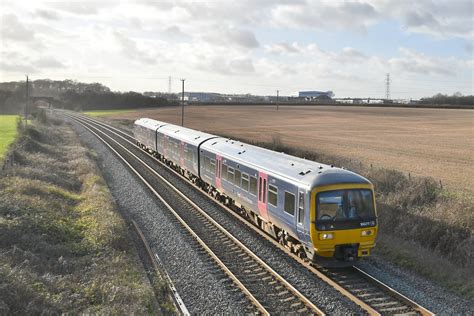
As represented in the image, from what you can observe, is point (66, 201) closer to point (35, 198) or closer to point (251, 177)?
point (35, 198)

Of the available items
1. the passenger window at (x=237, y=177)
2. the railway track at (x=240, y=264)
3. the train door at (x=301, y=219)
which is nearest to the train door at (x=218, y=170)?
the railway track at (x=240, y=264)

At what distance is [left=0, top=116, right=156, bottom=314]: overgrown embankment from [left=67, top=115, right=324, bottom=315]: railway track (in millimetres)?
2358

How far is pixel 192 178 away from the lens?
89.3ft

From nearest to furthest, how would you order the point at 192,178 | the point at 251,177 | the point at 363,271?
the point at 363,271 < the point at 251,177 < the point at 192,178

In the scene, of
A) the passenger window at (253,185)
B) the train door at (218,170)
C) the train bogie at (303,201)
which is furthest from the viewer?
the train door at (218,170)

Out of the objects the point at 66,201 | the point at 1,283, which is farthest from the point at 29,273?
the point at 66,201

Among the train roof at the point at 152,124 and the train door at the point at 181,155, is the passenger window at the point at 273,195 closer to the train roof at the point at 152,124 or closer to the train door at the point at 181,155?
the train door at the point at 181,155

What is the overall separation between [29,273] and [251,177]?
26.8ft

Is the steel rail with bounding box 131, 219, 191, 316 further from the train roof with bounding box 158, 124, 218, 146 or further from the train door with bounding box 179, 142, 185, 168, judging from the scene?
the train door with bounding box 179, 142, 185, 168

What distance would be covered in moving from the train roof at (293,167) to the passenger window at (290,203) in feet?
1.56

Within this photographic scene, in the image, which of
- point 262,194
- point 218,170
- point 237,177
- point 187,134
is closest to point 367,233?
point 262,194

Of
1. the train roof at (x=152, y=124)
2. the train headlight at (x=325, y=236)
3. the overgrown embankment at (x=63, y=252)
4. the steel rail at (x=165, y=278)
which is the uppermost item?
the train roof at (x=152, y=124)

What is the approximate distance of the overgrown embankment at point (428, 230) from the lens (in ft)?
43.5

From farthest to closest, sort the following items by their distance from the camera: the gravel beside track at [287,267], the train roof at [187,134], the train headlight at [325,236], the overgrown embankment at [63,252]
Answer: the train roof at [187,134], the train headlight at [325,236], the gravel beside track at [287,267], the overgrown embankment at [63,252]
